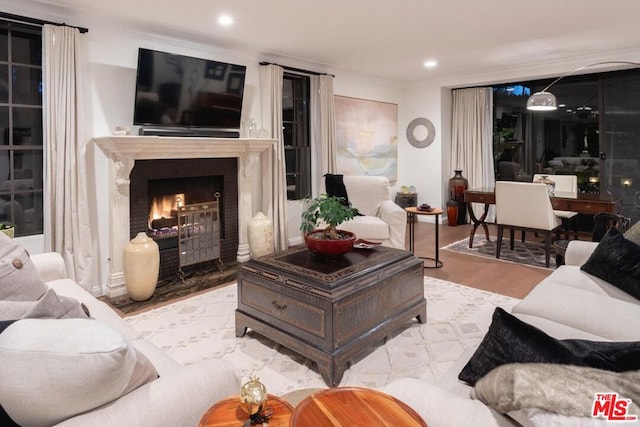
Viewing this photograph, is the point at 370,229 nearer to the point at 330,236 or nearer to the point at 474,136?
the point at 330,236

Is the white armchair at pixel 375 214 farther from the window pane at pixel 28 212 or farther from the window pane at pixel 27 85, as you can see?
the window pane at pixel 27 85

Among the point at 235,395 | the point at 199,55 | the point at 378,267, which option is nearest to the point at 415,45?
the point at 199,55

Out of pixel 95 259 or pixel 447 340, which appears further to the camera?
pixel 95 259

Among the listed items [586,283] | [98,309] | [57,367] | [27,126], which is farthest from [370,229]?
[57,367]

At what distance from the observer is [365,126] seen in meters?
6.62

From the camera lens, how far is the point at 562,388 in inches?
35.5

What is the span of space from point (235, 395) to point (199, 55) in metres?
4.01

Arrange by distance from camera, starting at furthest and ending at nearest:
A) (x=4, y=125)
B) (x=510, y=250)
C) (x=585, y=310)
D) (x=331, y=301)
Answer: (x=510, y=250), (x=4, y=125), (x=331, y=301), (x=585, y=310)

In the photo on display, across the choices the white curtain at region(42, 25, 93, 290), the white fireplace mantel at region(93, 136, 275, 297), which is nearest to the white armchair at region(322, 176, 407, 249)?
the white fireplace mantel at region(93, 136, 275, 297)

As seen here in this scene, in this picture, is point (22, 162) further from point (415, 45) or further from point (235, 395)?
point (415, 45)

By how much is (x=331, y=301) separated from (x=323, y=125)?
379cm

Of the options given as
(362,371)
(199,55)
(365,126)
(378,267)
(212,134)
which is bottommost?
(362,371)

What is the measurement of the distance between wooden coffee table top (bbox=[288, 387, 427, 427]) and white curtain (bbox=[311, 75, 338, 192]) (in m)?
4.63

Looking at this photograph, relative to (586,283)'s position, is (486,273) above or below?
below
